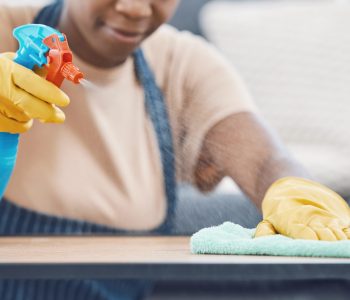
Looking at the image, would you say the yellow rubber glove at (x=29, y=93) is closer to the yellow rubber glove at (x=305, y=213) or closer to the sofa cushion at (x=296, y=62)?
the yellow rubber glove at (x=305, y=213)

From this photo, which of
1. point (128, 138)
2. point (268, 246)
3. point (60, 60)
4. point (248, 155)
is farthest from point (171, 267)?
point (128, 138)

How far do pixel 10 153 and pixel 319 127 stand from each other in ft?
4.41

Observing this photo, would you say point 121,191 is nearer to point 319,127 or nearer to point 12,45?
point 12,45

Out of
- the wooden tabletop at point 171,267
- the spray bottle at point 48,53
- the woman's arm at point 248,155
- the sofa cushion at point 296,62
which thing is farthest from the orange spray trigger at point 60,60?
the sofa cushion at point 296,62

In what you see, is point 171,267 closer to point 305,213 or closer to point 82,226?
point 305,213

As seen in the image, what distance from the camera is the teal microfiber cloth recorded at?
2.48ft

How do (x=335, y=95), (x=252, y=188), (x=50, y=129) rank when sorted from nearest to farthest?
(x=252, y=188) < (x=50, y=129) < (x=335, y=95)

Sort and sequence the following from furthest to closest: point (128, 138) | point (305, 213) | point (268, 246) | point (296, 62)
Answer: point (296, 62) < point (128, 138) < point (305, 213) < point (268, 246)

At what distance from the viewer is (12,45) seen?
4.38 feet

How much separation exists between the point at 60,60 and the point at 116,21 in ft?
1.62

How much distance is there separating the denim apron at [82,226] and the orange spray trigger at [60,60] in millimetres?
456

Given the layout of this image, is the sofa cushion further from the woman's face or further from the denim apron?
the woman's face

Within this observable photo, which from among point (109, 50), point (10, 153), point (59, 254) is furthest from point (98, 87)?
point (59, 254)

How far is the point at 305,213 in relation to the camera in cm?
92
